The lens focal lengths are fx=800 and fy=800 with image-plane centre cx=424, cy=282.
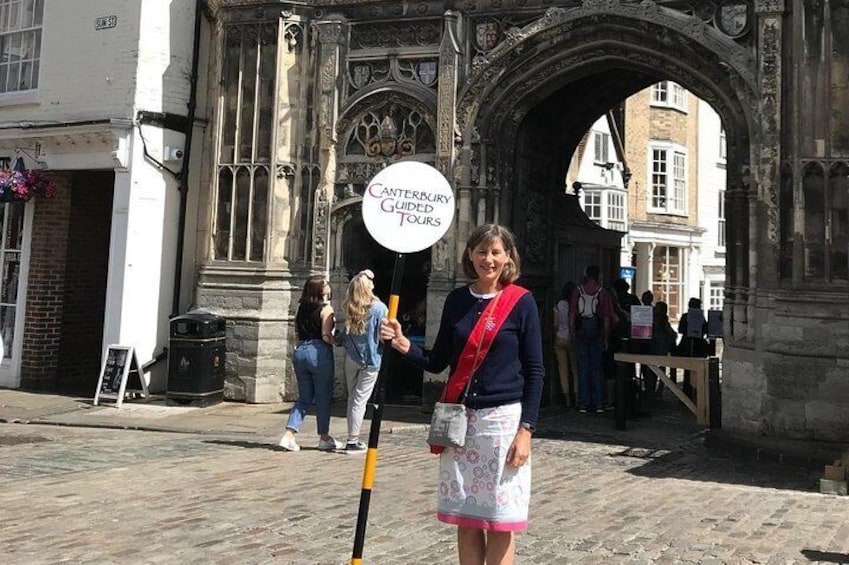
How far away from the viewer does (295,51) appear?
12547 mm

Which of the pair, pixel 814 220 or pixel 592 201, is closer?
pixel 814 220

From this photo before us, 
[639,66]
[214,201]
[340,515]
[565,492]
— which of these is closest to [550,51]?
[639,66]

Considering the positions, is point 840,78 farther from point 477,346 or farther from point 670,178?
point 670,178

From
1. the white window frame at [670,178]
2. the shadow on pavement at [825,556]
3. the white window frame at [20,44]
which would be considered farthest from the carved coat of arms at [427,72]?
the white window frame at [670,178]

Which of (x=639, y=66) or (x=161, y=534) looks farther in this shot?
(x=639, y=66)

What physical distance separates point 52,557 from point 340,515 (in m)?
1.97

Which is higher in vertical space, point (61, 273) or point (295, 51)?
point (295, 51)

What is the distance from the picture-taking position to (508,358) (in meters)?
3.79

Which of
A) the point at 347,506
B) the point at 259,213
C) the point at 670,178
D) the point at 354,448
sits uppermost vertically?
the point at 670,178

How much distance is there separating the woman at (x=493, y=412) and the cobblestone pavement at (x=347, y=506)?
131 centimetres

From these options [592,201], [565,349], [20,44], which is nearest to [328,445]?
[565,349]

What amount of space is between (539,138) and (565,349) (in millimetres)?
3356

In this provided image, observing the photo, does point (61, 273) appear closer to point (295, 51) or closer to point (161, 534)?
point (295, 51)

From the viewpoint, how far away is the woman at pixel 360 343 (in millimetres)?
8281
